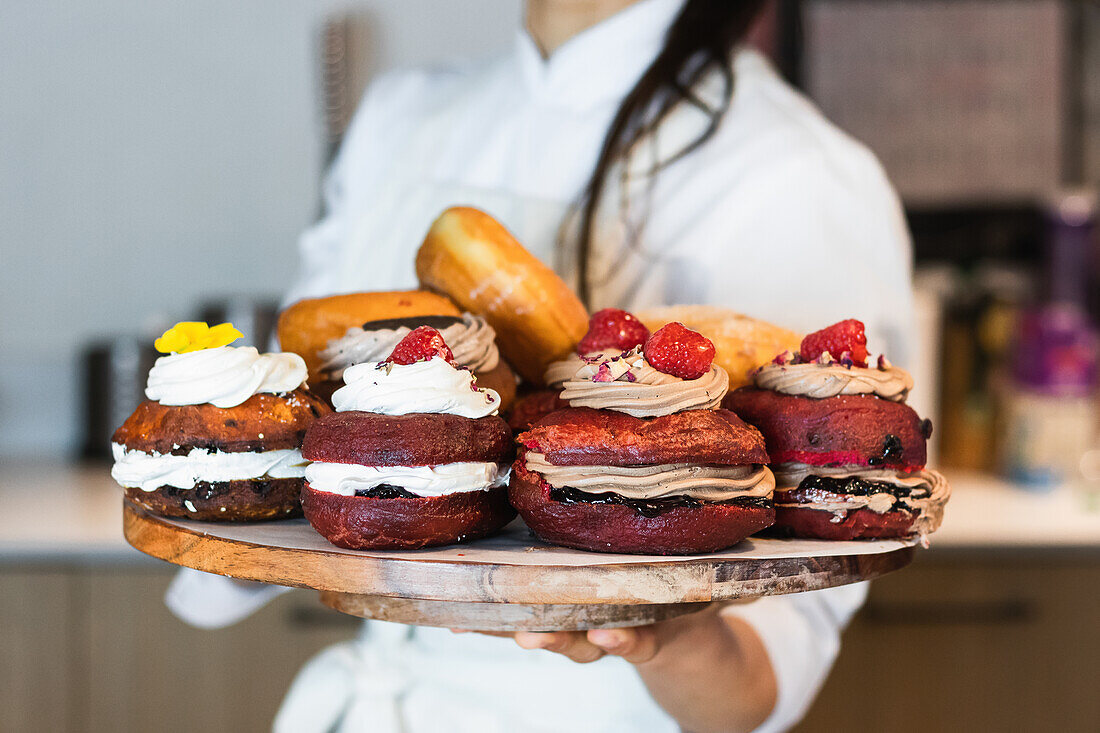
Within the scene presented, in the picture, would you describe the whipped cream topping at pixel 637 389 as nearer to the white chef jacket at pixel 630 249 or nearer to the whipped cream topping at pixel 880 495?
the whipped cream topping at pixel 880 495

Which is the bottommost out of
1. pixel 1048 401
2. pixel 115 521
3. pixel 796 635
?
pixel 115 521

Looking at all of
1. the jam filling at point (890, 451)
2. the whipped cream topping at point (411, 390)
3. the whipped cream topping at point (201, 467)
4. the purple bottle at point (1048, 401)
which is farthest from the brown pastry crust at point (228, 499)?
the purple bottle at point (1048, 401)

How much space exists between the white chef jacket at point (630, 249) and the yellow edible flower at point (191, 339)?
437mm

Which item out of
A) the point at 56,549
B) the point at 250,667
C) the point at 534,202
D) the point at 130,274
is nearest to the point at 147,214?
the point at 130,274

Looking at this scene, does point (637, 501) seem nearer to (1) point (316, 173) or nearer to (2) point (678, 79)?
(2) point (678, 79)

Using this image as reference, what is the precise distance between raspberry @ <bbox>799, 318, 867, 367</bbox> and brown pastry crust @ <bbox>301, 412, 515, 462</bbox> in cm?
29

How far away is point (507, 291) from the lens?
0.98 metres

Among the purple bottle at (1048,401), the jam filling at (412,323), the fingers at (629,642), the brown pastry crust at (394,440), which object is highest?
the jam filling at (412,323)

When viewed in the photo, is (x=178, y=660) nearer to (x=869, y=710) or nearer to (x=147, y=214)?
(x=147, y=214)

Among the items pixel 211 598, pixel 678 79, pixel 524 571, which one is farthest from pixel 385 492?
pixel 678 79

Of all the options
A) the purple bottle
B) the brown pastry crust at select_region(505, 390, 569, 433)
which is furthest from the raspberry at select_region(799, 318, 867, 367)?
the purple bottle

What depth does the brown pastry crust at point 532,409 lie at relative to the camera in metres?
0.87

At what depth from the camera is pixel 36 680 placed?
2.02 meters

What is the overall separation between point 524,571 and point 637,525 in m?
0.10
